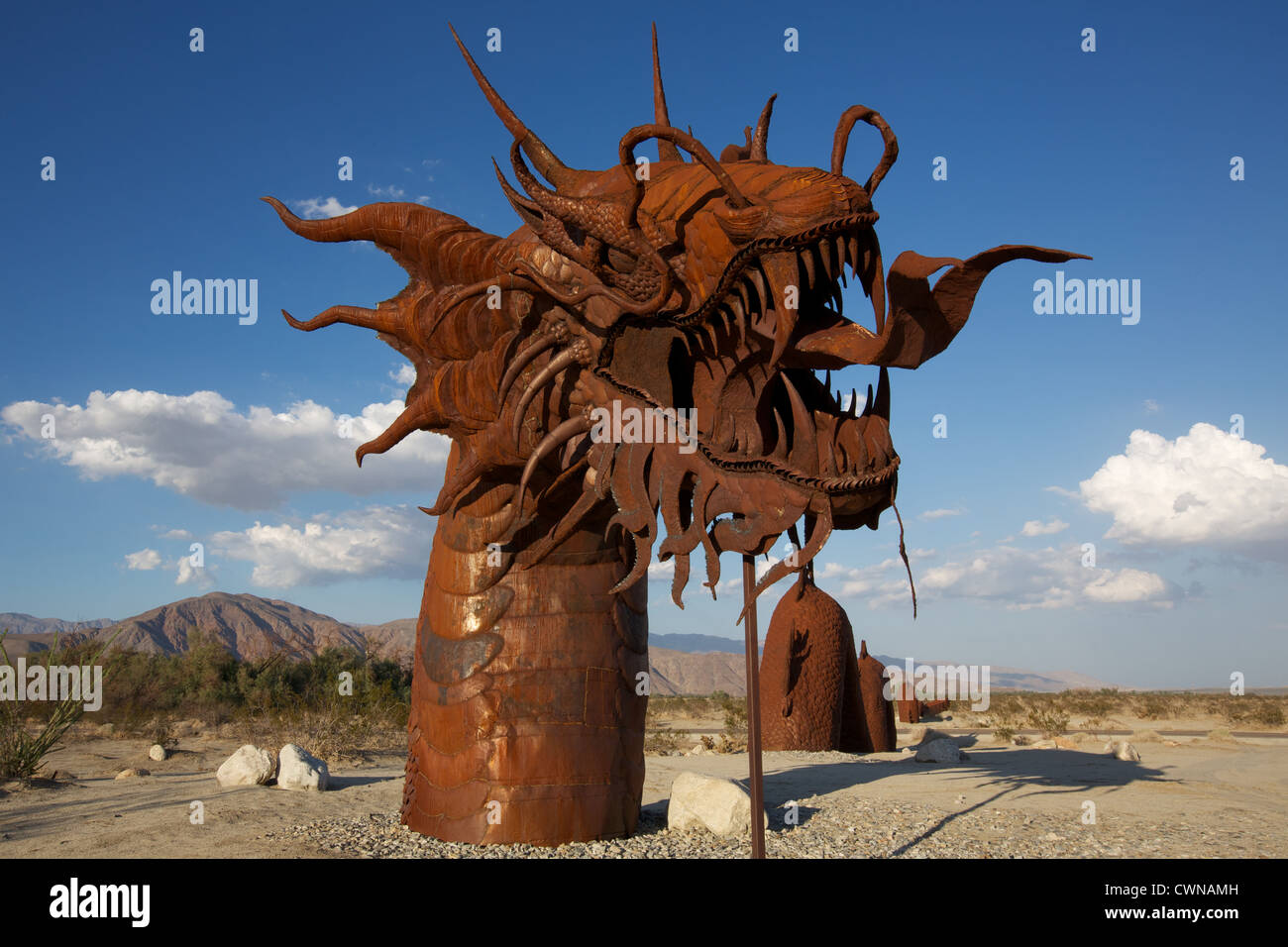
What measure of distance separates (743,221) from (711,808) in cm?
479

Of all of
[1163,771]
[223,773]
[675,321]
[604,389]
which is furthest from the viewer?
[1163,771]

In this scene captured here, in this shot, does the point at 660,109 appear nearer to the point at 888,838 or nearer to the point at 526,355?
the point at 526,355

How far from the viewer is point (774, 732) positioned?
13484 mm

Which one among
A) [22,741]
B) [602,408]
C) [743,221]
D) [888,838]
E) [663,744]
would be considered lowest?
[663,744]

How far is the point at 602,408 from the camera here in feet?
17.2

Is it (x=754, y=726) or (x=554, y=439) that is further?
(x=554, y=439)

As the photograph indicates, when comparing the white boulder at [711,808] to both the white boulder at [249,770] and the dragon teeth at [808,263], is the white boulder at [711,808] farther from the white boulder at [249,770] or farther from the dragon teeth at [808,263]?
the white boulder at [249,770]

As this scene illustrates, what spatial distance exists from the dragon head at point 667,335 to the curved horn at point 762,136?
0.04 feet

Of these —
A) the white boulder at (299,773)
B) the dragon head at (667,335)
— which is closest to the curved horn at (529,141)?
the dragon head at (667,335)

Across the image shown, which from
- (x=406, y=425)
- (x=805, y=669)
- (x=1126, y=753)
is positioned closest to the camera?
(x=406, y=425)

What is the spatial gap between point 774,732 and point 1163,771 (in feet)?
17.8

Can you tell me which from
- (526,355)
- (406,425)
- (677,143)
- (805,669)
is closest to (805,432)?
(677,143)
